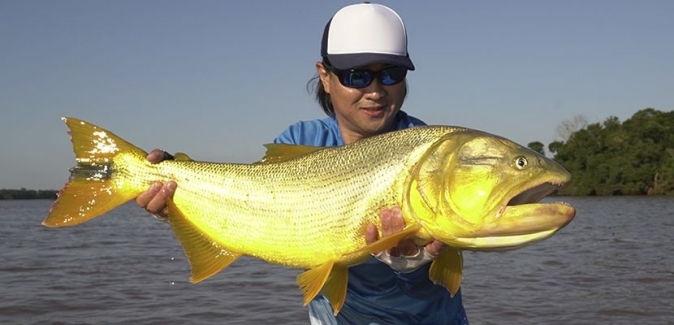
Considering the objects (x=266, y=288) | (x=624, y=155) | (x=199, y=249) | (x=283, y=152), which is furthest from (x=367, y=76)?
(x=624, y=155)

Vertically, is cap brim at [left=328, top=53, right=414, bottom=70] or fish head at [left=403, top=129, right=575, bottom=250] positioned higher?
cap brim at [left=328, top=53, right=414, bottom=70]

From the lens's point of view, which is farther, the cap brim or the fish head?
the cap brim

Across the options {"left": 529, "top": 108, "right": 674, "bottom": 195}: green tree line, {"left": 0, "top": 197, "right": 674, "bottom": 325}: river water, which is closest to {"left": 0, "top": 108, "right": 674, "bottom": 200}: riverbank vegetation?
{"left": 529, "top": 108, "right": 674, "bottom": 195}: green tree line

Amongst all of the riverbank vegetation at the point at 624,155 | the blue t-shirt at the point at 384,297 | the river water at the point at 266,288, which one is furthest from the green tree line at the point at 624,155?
the blue t-shirt at the point at 384,297

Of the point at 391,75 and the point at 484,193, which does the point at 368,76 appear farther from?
the point at 484,193

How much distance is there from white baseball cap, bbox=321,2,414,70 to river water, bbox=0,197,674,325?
22.0ft

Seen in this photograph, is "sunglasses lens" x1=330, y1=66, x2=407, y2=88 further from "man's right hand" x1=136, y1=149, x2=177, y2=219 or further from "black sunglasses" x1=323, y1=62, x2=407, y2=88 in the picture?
"man's right hand" x1=136, y1=149, x2=177, y2=219

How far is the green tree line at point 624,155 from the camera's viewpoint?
274ft

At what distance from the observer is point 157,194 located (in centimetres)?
433

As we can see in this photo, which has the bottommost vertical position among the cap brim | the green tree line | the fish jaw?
the green tree line

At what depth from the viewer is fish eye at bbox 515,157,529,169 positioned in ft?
10.8

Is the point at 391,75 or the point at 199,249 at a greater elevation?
the point at 391,75

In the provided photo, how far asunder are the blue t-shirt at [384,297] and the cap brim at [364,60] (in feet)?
1.88

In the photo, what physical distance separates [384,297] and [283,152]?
1.21 m
